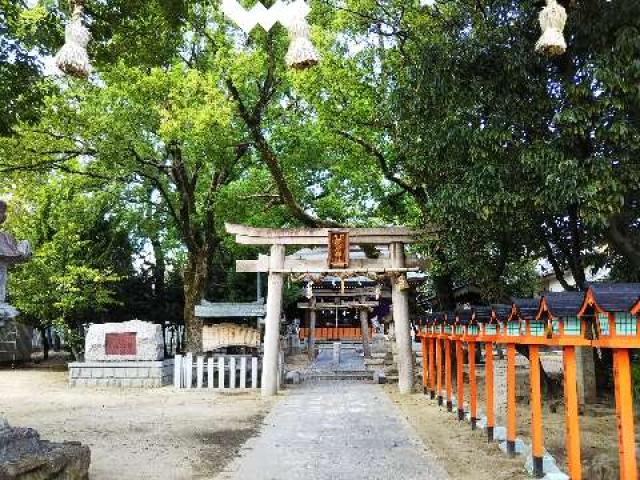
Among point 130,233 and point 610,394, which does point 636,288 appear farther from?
point 130,233

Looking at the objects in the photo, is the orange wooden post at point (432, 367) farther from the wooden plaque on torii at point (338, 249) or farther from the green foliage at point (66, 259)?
the green foliage at point (66, 259)

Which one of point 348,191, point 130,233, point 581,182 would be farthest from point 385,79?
point 130,233

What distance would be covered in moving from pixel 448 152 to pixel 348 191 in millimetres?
9473

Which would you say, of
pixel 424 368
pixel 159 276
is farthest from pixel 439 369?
pixel 159 276

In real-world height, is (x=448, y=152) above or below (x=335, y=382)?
above

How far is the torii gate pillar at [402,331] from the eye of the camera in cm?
1584

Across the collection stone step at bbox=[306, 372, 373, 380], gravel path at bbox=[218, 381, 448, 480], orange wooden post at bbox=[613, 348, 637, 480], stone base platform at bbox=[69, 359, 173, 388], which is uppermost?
orange wooden post at bbox=[613, 348, 637, 480]

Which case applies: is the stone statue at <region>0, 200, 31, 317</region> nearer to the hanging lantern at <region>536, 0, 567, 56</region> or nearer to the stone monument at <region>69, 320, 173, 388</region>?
the hanging lantern at <region>536, 0, 567, 56</region>

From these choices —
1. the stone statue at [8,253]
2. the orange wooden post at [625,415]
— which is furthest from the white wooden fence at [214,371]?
the orange wooden post at [625,415]

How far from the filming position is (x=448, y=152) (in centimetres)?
988

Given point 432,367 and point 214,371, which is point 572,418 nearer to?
point 432,367

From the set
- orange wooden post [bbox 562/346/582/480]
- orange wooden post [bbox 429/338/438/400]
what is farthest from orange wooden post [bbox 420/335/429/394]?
orange wooden post [bbox 562/346/582/480]

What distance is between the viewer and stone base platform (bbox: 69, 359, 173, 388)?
1722cm

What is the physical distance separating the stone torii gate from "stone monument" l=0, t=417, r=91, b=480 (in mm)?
9759
